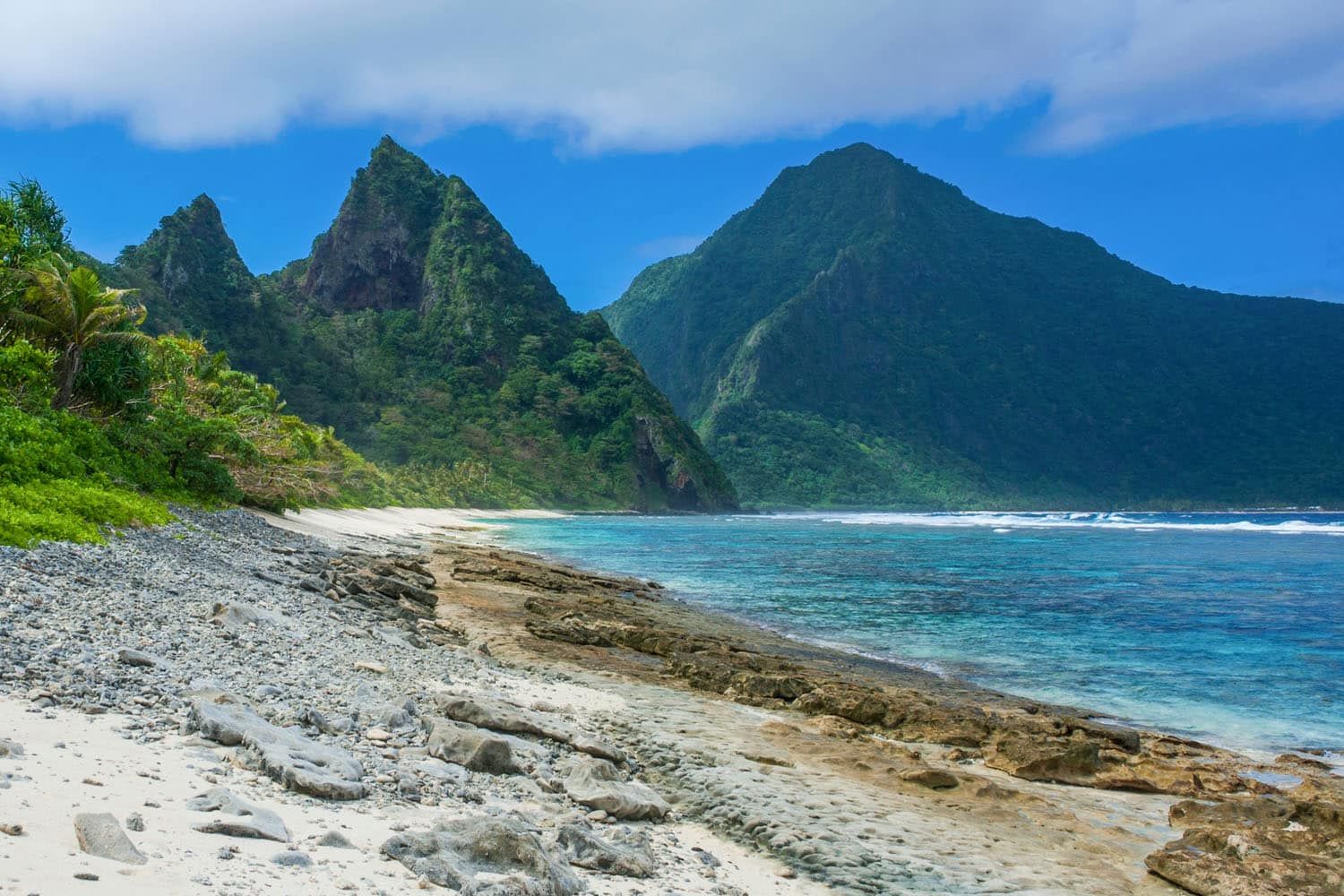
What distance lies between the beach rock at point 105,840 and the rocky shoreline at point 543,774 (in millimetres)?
18

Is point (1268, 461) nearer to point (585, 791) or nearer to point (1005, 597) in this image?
point (1005, 597)

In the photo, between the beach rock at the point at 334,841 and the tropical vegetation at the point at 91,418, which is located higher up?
the tropical vegetation at the point at 91,418

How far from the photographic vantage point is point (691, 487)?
140 m

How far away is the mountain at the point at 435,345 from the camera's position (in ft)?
396

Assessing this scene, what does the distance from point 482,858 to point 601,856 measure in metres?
0.87

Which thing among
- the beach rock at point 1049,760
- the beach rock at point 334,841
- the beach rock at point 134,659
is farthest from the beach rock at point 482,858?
the beach rock at point 1049,760

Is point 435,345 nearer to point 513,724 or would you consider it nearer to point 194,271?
point 194,271

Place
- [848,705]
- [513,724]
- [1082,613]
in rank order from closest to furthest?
1. [513,724]
2. [848,705]
3. [1082,613]

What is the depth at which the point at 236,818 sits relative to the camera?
172 inches

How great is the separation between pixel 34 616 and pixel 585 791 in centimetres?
518

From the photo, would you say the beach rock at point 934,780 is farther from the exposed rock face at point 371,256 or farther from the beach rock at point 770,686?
the exposed rock face at point 371,256

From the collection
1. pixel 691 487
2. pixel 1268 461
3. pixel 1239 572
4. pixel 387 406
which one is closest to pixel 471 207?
pixel 387 406

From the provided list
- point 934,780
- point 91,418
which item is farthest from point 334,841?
point 91,418

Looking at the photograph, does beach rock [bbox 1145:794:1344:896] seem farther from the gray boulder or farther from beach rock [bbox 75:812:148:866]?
the gray boulder
